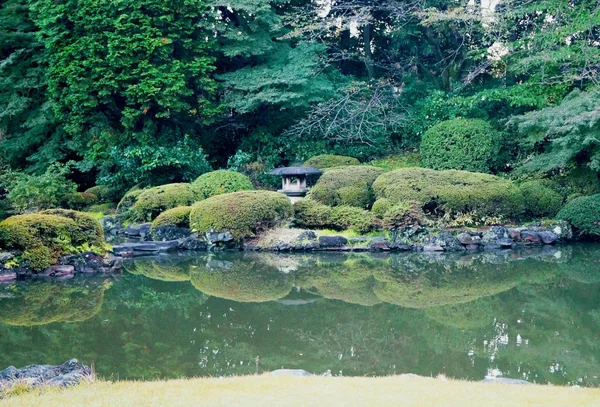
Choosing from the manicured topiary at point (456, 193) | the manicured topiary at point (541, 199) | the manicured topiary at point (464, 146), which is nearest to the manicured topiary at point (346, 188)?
the manicured topiary at point (456, 193)

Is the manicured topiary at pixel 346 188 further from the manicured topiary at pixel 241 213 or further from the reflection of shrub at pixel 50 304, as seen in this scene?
the reflection of shrub at pixel 50 304

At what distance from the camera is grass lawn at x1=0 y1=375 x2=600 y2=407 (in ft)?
13.6

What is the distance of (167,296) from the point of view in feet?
30.1

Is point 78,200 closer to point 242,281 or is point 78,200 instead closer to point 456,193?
point 242,281

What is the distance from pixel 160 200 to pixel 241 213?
125 inches

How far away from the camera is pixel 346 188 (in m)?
14.3

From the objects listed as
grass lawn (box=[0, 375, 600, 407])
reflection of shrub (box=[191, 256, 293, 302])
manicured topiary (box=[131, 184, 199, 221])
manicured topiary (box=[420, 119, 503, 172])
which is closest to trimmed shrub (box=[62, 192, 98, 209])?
manicured topiary (box=[131, 184, 199, 221])

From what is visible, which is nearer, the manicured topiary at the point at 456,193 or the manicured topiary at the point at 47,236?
the manicured topiary at the point at 47,236

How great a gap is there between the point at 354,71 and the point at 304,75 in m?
4.81

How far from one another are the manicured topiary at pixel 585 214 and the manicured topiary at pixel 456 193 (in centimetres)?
108

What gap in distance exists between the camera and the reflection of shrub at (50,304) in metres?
7.92

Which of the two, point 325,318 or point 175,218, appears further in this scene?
point 175,218

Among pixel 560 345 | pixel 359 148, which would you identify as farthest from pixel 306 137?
pixel 560 345

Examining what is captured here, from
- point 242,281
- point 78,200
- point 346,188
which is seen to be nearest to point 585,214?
point 346,188
